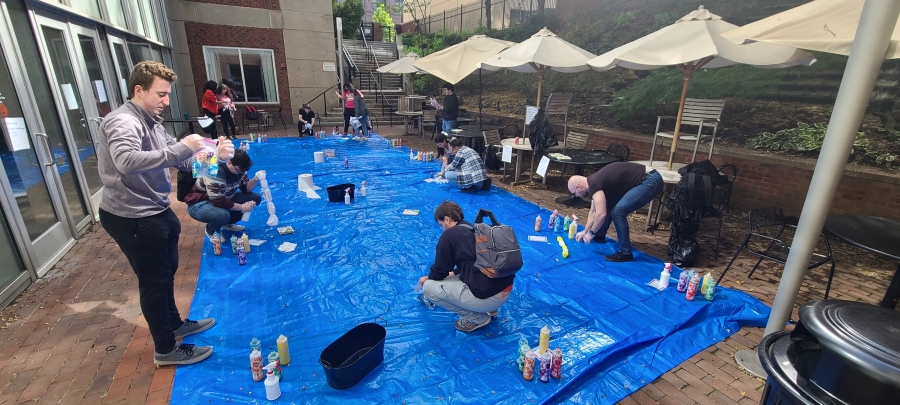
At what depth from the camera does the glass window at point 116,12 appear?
7.57 meters

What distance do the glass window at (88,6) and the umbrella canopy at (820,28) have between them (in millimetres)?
8739

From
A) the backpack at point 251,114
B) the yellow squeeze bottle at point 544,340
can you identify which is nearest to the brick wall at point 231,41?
the backpack at point 251,114

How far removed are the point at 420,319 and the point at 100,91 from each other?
676 centimetres

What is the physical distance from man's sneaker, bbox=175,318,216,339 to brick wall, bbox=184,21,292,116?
1435 cm

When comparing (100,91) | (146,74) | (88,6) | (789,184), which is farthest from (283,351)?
(88,6)

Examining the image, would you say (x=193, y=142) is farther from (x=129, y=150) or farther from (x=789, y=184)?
(x=789, y=184)

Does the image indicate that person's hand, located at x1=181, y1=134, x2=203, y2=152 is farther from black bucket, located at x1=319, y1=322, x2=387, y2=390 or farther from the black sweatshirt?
the black sweatshirt

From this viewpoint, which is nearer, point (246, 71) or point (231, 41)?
point (231, 41)

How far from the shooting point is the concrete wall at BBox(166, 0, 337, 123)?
13875 mm

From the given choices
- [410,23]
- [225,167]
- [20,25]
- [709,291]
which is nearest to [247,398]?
[225,167]

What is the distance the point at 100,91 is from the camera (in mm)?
6285

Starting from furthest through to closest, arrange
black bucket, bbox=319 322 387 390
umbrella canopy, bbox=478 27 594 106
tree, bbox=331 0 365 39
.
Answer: tree, bbox=331 0 365 39 < umbrella canopy, bbox=478 27 594 106 < black bucket, bbox=319 322 387 390

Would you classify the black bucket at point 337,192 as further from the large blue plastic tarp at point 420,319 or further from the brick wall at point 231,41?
the brick wall at point 231,41

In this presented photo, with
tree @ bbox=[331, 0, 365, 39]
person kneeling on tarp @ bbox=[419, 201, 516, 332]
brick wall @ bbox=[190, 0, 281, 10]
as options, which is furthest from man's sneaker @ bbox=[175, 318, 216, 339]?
tree @ bbox=[331, 0, 365, 39]
